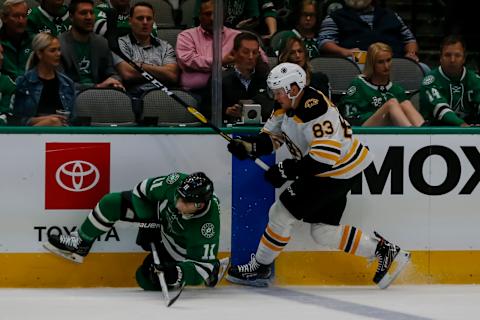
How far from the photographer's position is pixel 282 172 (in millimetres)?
6586

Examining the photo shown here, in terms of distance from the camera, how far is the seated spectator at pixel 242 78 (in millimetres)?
6941

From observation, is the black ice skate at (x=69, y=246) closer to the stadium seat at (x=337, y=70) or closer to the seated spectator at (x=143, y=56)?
the seated spectator at (x=143, y=56)

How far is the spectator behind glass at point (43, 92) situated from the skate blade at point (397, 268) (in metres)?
1.95

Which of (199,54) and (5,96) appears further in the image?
(199,54)

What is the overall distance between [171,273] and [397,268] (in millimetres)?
Answer: 1323

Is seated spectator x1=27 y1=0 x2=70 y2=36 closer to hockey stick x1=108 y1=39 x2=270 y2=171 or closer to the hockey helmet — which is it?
hockey stick x1=108 y1=39 x2=270 y2=171

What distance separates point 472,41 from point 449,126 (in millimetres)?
523

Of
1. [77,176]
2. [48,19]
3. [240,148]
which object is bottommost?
[77,176]

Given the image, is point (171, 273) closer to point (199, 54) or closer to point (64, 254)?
point (64, 254)

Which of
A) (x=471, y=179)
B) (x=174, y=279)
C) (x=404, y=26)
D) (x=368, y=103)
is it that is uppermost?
(x=404, y=26)

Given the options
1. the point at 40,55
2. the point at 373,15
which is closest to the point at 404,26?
the point at 373,15

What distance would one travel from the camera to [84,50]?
22.5 feet

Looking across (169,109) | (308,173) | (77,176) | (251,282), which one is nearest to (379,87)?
(308,173)

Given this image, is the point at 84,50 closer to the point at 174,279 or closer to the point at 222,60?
the point at 222,60
